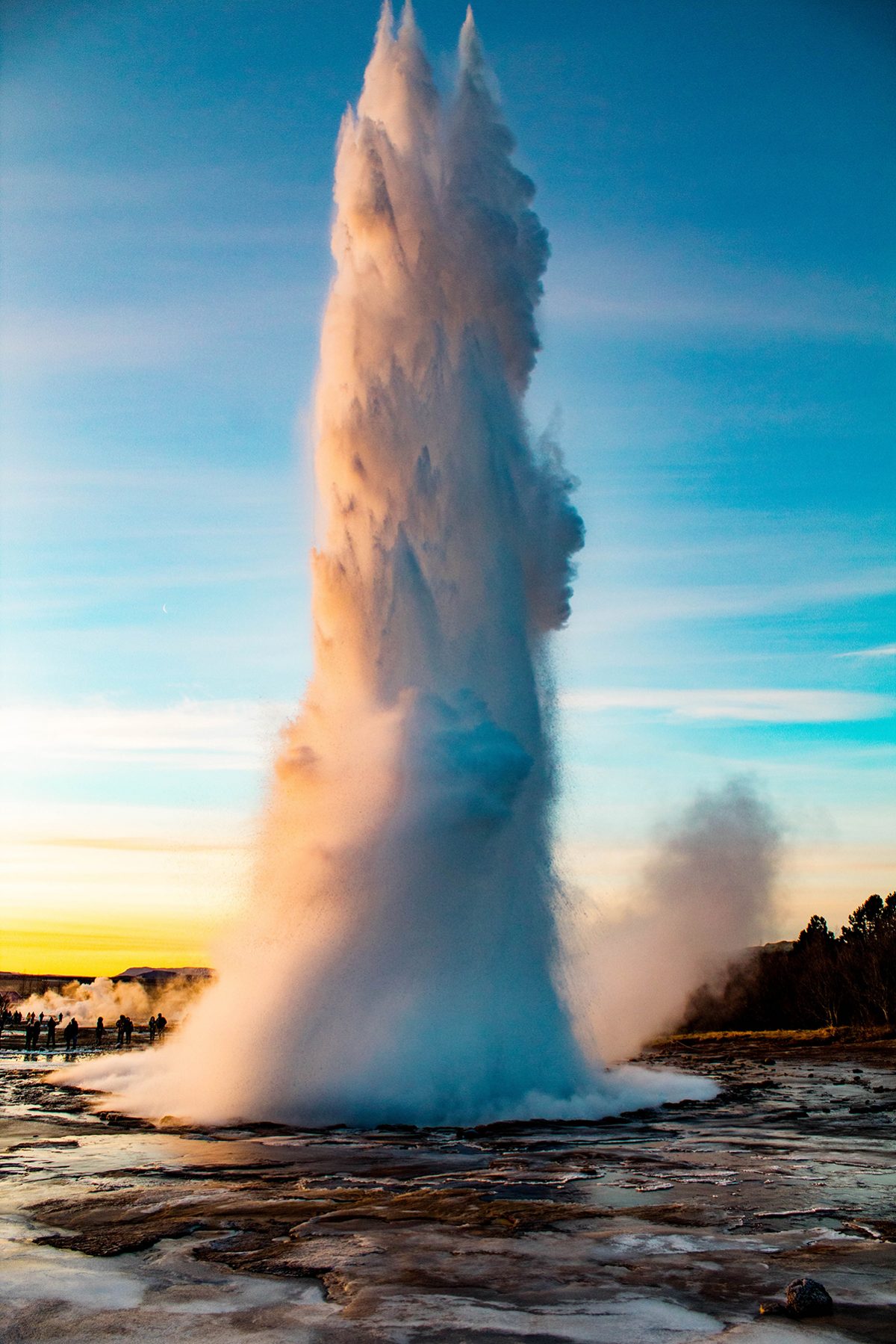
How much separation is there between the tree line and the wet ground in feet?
166

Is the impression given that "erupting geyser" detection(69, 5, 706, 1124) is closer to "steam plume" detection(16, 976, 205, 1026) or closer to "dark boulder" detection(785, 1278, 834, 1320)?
"dark boulder" detection(785, 1278, 834, 1320)

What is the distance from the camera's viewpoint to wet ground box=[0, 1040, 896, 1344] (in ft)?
24.7

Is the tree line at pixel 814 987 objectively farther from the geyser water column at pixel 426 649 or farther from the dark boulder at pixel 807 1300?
the dark boulder at pixel 807 1300

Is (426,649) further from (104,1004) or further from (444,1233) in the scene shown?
(104,1004)

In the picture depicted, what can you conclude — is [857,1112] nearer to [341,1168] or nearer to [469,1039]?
[469,1039]

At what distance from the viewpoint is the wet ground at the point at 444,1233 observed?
7531mm

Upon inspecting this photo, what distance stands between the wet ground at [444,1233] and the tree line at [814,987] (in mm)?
50712

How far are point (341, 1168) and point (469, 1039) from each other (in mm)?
6184

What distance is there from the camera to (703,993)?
75062 mm

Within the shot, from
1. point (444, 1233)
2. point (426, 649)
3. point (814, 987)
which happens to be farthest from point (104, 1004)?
point (444, 1233)

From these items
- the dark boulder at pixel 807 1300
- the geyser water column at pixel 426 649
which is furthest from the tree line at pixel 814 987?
the dark boulder at pixel 807 1300

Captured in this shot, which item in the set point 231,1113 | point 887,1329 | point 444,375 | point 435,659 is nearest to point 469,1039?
point 231,1113

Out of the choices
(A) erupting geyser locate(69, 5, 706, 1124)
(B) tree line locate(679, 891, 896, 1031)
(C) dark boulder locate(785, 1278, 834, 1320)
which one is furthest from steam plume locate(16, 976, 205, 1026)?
(C) dark boulder locate(785, 1278, 834, 1320)

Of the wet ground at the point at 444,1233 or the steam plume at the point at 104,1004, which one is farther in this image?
the steam plume at the point at 104,1004
